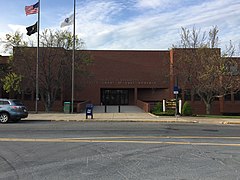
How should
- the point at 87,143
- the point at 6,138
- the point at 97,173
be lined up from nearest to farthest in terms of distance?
the point at 97,173
the point at 87,143
the point at 6,138

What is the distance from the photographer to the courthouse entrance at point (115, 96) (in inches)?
1983

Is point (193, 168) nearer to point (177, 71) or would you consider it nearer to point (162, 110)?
point (162, 110)

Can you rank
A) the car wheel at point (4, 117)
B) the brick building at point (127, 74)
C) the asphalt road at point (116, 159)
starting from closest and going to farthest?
1. the asphalt road at point (116, 159)
2. the car wheel at point (4, 117)
3. the brick building at point (127, 74)

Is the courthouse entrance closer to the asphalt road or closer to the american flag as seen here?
the american flag

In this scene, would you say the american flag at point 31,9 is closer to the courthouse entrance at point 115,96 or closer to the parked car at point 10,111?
the parked car at point 10,111

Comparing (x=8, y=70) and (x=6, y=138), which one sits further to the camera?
(x=8, y=70)

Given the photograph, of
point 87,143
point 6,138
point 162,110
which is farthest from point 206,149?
point 162,110

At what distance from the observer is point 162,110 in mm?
30156

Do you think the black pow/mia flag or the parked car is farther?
the black pow/mia flag

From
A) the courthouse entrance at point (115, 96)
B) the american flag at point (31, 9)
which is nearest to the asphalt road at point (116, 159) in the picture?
the american flag at point (31, 9)

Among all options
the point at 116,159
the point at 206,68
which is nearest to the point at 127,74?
the point at 206,68

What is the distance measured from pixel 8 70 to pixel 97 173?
3087 centimetres

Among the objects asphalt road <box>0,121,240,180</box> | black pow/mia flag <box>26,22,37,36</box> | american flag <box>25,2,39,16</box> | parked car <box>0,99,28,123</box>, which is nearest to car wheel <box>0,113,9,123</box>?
parked car <box>0,99,28,123</box>

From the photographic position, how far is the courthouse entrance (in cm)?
5038
